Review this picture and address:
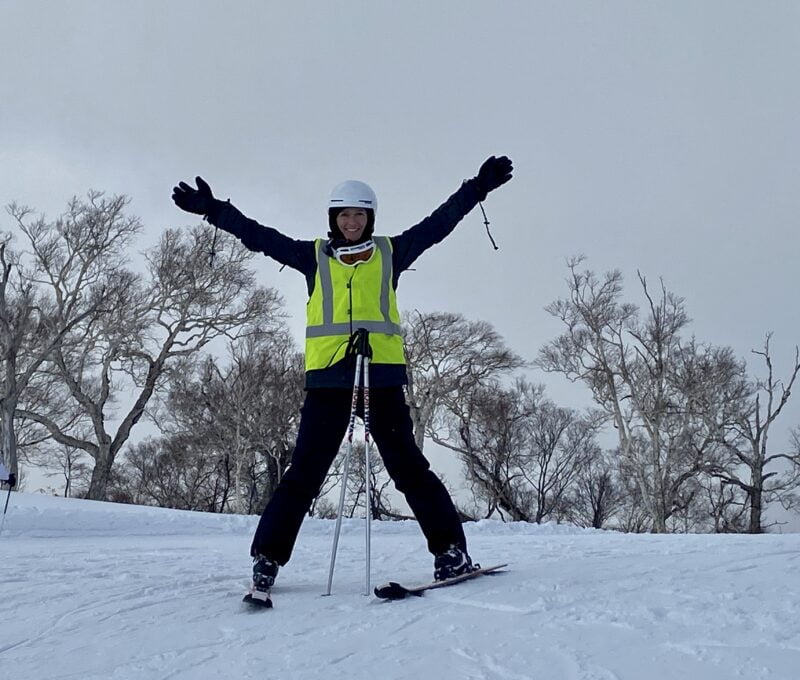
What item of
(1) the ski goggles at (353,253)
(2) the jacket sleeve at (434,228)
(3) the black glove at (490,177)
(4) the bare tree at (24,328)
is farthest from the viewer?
(4) the bare tree at (24,328)

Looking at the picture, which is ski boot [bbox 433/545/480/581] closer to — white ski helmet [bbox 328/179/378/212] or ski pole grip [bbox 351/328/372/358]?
ski pole grip [bbox 351/328/372/358]

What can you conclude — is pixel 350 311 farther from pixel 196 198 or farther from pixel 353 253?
pixel 196 198

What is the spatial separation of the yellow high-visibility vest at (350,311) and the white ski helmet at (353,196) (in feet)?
0.76

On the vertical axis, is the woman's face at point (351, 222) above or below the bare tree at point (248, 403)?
below

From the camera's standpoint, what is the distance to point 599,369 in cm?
2072

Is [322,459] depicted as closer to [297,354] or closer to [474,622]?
[474,622]

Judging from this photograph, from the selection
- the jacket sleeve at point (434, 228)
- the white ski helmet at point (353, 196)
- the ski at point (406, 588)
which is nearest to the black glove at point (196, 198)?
the white ski helmet at point (353, 196)

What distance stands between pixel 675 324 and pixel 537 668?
1957 cm

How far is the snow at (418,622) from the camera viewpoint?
75.9 inches

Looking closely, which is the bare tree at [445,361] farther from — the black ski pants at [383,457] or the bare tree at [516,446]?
the black ski pants at [383,457]

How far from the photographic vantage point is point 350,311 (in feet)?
10.6

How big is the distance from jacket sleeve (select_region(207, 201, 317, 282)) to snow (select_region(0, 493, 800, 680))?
4.80 ft

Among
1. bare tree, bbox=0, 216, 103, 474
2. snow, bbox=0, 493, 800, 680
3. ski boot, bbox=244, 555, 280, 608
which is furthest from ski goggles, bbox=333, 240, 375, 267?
bare tree, bbox=0, 216, 103, 474

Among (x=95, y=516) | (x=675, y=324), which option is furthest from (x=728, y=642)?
(x=675, y=324)
